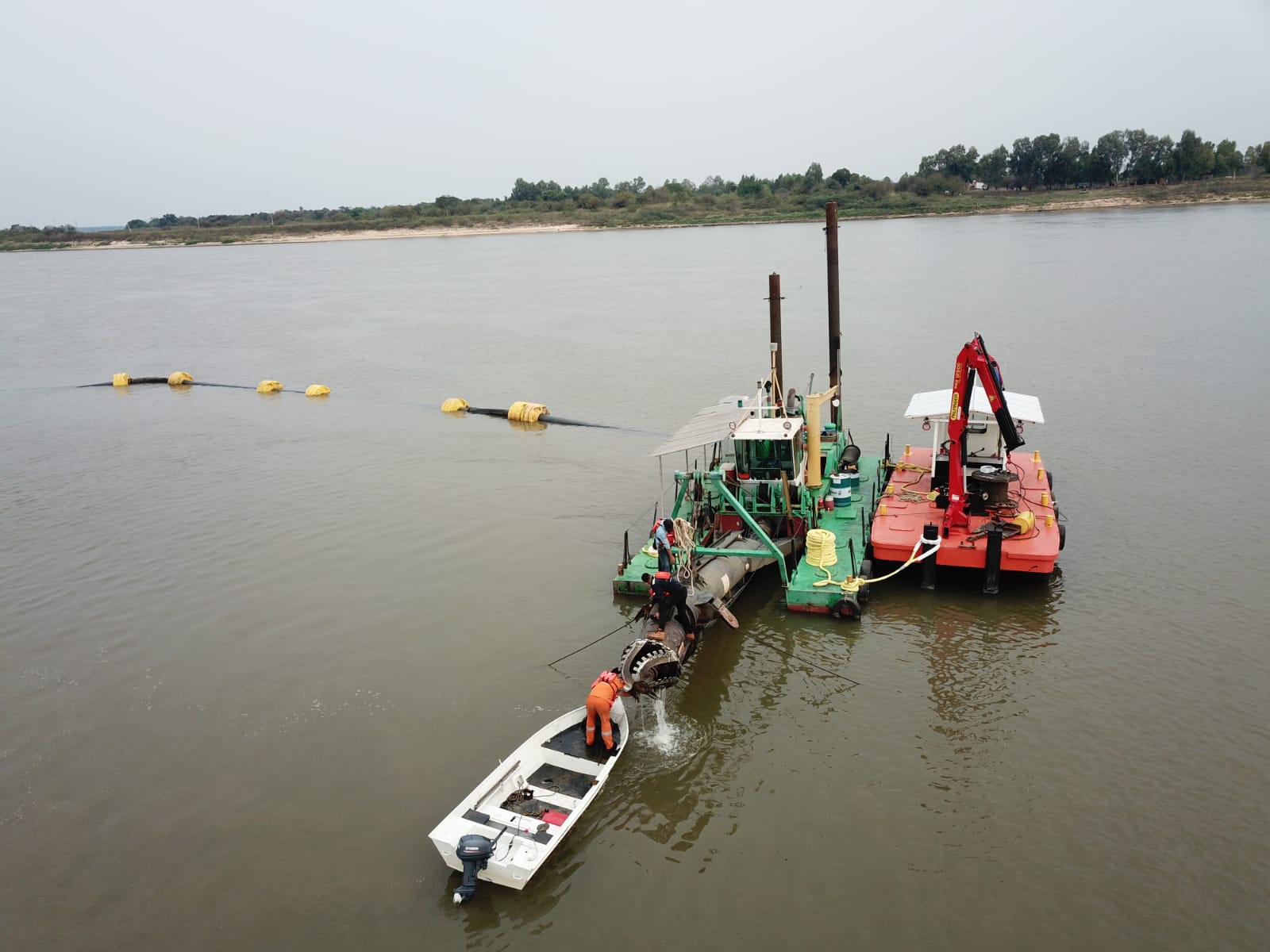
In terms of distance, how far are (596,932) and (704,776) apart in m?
2.75

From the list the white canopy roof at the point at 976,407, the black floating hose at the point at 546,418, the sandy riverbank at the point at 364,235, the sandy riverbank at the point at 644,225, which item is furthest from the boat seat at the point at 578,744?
the sandy riverbank at the point at 364,235

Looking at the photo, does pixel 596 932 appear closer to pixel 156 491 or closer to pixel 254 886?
pixel 254 886

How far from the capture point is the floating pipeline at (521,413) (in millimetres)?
28828

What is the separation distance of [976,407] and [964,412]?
169cm

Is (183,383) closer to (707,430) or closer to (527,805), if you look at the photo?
(707,430)

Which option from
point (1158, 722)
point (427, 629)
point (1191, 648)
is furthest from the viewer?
point (427, 629)

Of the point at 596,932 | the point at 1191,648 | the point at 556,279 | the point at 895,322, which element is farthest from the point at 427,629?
the point at 556,279

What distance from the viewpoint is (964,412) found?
15.3 metres

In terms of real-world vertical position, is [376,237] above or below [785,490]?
above

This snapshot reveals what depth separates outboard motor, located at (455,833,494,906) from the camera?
A: 28.9 feet

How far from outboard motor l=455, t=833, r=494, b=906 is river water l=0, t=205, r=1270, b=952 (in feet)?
0.90

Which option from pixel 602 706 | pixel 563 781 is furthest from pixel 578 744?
pixel 602 706

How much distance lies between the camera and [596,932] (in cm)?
877

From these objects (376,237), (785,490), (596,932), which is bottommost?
(596,932)
